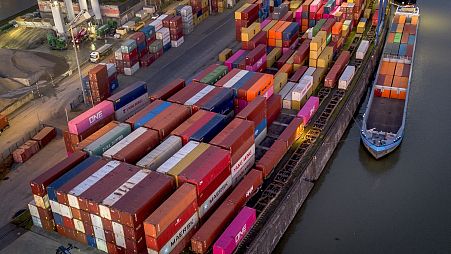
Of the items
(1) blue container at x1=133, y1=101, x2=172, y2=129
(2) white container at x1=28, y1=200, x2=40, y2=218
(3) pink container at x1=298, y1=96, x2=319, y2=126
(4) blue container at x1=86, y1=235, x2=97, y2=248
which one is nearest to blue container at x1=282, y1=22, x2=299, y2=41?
(3) pink container at x1=298, y1=96, x2=319, y2=126

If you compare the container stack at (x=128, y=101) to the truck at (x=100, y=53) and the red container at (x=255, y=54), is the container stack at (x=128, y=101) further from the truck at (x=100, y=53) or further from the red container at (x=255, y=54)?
the truck at (x=100, y=53)

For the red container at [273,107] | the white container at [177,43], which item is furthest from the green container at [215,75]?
the white container at [177,43]

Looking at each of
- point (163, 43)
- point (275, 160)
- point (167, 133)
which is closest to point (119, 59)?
point (163, 43)

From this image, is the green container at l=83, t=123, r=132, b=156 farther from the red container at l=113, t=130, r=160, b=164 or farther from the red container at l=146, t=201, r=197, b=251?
the red container at l=146, t=201, r=197, b=251

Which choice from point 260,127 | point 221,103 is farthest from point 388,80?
point 221,103

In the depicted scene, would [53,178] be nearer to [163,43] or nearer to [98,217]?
[98,217]
